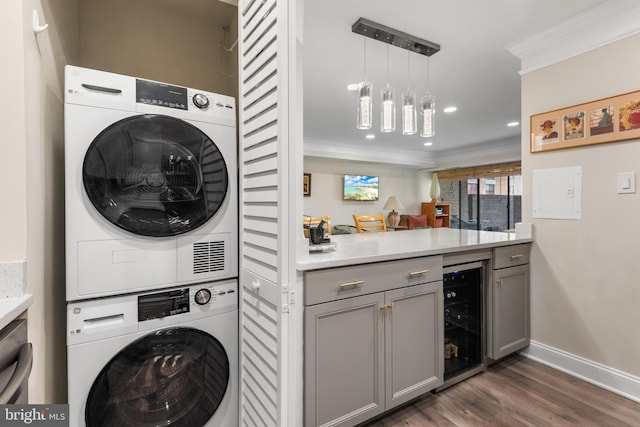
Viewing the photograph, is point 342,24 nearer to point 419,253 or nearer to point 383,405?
point 419,253

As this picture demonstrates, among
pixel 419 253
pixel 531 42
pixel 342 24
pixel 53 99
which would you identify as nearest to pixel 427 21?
pixel 342 24

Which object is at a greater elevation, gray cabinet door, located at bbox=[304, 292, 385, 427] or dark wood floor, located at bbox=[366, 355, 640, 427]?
gray cabinet door, located at bbox=[304, 292, 385, 427]

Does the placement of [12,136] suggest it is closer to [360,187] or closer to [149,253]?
[149,253]

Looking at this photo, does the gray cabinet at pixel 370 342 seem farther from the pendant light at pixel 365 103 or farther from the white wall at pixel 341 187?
the white wall at pixel 341 187

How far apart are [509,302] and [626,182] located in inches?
41.8

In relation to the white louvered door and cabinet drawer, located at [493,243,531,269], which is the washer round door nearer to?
the white louvered door

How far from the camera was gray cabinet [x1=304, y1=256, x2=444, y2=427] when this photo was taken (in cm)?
136

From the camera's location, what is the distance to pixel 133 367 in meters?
1.21

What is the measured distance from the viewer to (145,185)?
1.24 meters

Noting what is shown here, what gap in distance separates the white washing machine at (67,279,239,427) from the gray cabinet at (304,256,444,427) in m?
0.42

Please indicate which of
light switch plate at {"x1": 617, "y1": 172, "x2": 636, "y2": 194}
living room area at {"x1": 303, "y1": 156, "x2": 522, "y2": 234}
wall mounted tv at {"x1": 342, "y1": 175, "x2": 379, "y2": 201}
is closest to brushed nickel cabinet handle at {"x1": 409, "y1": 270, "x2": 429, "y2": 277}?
light switch plate at {"x1": 617, "y1": 172, "x2": 636, "y2": 194}

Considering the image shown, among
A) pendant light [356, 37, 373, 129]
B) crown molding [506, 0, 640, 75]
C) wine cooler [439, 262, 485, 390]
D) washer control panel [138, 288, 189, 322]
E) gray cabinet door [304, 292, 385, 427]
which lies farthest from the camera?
wine cooler [439, 262, 485, 390]

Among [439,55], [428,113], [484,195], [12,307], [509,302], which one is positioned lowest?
[509,302]

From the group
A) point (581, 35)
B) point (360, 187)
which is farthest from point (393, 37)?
point (360, 187)
